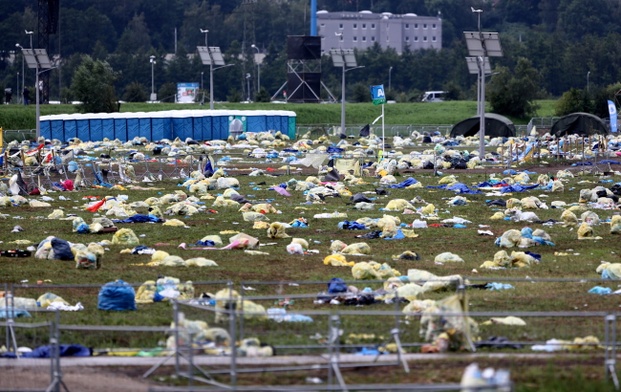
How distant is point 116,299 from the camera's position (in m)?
15.1

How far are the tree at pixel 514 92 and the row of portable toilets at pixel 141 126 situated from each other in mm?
31721

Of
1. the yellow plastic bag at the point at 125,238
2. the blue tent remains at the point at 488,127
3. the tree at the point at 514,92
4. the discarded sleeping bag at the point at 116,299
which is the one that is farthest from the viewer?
the tree at the point at 514,92

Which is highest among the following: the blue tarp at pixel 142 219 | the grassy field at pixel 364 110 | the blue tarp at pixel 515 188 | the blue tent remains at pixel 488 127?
the blue tarp at pixel 142 219

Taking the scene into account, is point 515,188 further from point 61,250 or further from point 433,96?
point 433,96

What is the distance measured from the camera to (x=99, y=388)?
35.1ft

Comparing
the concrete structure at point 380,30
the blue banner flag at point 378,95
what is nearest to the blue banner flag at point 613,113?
the blue banner flag at point 378,95

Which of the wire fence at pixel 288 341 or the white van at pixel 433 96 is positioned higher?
the wire fence at pixel 288 341

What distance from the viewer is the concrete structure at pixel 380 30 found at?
607ft

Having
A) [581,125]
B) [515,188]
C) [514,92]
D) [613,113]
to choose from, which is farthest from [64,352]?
[514,92]

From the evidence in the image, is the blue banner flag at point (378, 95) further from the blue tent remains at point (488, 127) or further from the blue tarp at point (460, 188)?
the blue tent remains at point (488, 127)

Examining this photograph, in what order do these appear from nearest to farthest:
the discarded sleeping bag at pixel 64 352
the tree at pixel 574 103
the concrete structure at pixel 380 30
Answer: the discarded sleeping bag at pixel 64 352 < the tree at pixel 574 103 < the concrete structure at pixel 380 30

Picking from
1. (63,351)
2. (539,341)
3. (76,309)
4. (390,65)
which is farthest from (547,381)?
(390,65)

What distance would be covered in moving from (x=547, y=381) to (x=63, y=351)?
15.6ft

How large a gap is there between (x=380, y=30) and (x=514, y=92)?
9299cm
